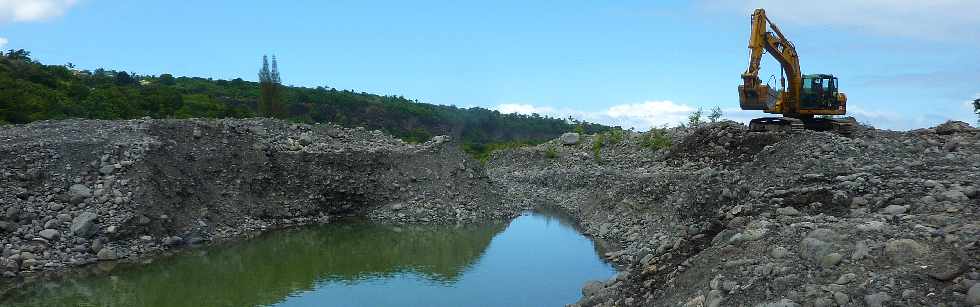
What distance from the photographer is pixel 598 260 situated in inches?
582

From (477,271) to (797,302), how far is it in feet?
28.8

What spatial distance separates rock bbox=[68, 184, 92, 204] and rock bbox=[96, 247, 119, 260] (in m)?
1.64

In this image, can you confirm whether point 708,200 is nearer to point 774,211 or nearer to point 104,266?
point 774,211

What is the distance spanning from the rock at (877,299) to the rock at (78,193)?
15.4m

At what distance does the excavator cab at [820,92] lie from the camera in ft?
69.0

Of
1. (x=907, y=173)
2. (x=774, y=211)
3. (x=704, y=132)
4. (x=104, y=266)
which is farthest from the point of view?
(x=704, y=132)

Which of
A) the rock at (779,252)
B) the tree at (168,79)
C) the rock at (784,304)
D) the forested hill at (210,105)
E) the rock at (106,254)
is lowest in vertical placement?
the rock at (106,254)

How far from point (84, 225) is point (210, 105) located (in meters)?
25.7

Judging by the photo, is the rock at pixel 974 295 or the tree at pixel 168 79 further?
the tree at pixel 168 79

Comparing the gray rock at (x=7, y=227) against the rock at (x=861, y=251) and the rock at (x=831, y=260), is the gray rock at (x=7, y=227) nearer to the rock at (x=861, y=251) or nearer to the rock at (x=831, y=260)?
the rock at (x=831, y=260)

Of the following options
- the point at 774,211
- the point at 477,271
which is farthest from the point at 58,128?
the point at 774,211

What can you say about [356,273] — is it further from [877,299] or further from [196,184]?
[877,299]

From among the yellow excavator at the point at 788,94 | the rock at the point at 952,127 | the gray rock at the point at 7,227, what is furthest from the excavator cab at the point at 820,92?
the gray rock at the point at 7,227

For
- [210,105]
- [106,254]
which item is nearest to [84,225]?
[106,254]
